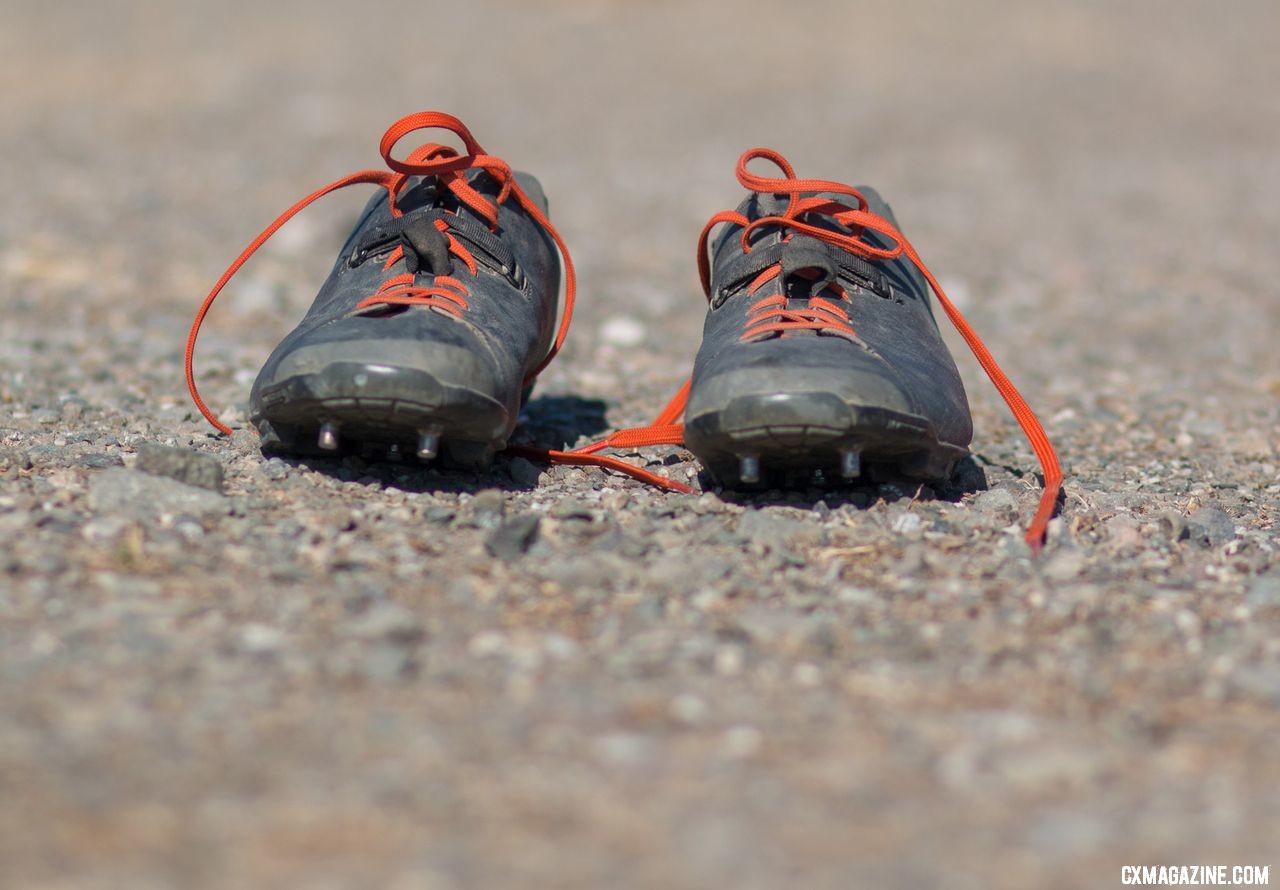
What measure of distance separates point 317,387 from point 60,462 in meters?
0.84

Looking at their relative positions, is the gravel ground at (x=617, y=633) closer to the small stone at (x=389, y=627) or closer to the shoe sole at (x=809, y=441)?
the small stone at (x=389, y=627)

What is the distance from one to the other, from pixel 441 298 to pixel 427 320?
0.59ft

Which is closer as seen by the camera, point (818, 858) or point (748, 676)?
point (818, 858)

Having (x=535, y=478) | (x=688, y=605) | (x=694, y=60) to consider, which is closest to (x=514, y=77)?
(x=694, y=60)

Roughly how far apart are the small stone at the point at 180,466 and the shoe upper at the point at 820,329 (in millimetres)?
1143

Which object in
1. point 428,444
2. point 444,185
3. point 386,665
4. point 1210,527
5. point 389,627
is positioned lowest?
point 386,665

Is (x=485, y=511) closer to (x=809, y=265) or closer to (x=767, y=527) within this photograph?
(x=767, y=527)

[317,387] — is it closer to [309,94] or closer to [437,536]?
[437,536]

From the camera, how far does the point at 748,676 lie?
7.95 ft

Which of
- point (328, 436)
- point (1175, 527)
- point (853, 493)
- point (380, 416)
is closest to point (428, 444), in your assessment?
point (380, 416)

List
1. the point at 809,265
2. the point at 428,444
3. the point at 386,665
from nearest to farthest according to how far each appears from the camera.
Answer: the point at 386,665, the point at 428,444, the point at 809,265

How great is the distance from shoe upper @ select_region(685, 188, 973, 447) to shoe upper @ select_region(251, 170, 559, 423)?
19.2 inches

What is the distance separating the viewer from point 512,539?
2.95m

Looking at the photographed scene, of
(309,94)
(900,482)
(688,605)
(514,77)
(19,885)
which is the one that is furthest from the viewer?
(514,77)
